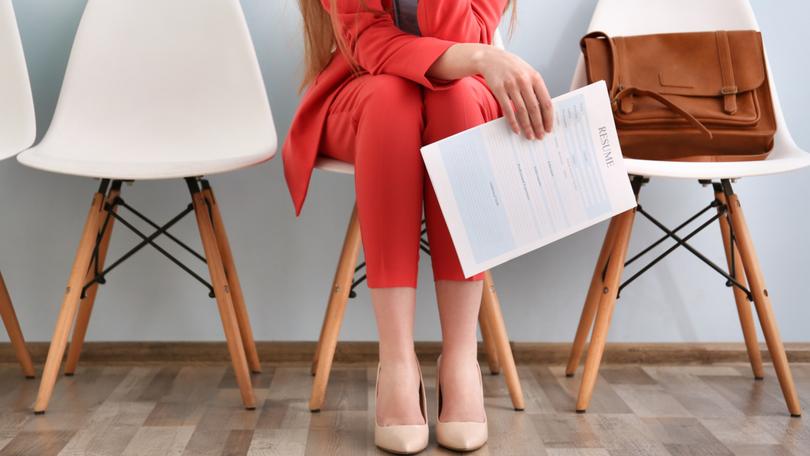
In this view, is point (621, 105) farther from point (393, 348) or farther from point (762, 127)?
point (393, 348)

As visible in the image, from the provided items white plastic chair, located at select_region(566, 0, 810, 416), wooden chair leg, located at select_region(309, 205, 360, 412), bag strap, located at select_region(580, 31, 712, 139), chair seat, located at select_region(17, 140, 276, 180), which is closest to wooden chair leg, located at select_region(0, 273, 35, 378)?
chair seat, located at select_region(17, 140, 276, 180)

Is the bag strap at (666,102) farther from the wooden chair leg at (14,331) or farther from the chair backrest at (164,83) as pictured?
the wooden chair leg at (14,331)

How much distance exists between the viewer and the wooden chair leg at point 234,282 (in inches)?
67.5

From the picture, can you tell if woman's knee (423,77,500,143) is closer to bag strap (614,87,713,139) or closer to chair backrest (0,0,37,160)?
bag strap (614,87,713,139)

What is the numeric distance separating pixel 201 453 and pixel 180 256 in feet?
2.12

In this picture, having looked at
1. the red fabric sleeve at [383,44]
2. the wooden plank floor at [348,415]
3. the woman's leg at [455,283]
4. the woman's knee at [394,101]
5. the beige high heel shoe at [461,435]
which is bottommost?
the wooden plank floor at [348,415]

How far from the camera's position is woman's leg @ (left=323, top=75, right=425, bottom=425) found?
4.16ft

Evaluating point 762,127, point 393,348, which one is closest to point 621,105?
point 762,127

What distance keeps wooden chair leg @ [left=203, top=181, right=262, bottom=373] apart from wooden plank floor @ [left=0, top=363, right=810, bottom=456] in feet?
0.16

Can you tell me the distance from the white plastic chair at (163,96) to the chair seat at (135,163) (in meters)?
0.01

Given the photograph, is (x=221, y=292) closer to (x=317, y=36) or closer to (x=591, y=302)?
(x=317, y=36)

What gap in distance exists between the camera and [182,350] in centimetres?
187

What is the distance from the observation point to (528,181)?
1.25m

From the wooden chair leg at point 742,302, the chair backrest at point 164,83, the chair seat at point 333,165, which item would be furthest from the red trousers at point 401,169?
the wooden chair leg at point 742,302
